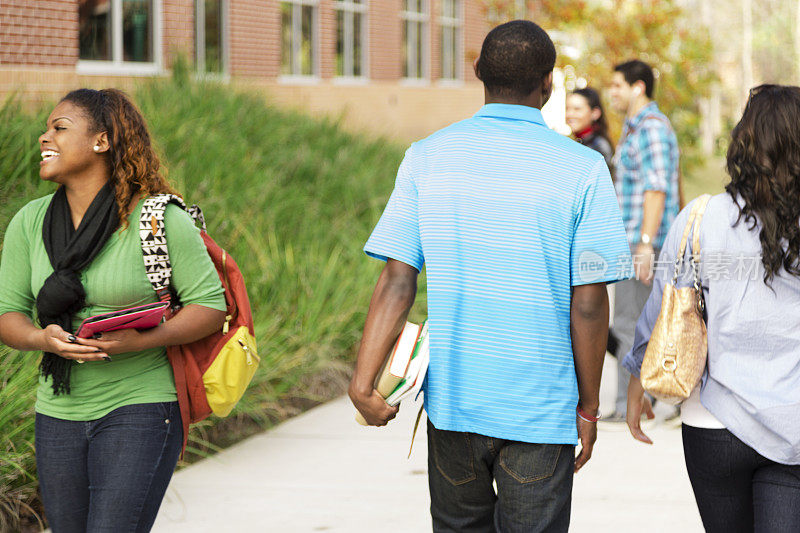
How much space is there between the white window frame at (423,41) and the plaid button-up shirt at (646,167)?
15.8 m

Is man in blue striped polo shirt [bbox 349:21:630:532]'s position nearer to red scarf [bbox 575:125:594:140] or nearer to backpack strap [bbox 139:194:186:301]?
Result: backpack strap [bbox 139:194:186:301]

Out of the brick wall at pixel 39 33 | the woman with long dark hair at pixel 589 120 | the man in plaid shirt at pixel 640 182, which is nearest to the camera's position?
the man in plaid shirt at pixel 640 182

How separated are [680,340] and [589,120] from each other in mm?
4234

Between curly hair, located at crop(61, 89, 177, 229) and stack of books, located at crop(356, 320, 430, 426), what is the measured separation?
38.2 inches

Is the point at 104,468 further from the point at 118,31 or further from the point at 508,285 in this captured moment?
the point at 118,31

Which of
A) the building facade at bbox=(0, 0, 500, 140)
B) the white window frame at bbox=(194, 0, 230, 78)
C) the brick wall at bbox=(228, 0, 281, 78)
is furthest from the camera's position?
the brick wall at bbox=(228, 0, 281, 78)

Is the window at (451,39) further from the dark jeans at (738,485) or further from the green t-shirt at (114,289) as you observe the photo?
the dark jeans at (738,485)

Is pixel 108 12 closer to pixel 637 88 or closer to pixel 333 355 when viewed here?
pixel 333 355

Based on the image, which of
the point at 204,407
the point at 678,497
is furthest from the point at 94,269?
the point at 678,497

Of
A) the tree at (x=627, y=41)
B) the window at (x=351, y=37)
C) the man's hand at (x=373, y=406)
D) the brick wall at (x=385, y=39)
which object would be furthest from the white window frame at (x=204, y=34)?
the man's hand at (x=373, y=406)

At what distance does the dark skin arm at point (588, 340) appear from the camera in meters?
2.83

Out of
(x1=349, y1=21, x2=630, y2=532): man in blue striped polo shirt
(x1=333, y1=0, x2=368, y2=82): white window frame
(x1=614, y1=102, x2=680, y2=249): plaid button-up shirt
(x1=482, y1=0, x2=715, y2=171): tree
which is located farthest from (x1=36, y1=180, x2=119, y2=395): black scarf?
(x1=333, y1=0, x2=368, y2=82): white window frame

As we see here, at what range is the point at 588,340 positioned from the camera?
2846mm

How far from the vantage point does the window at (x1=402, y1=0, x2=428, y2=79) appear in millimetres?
22000
